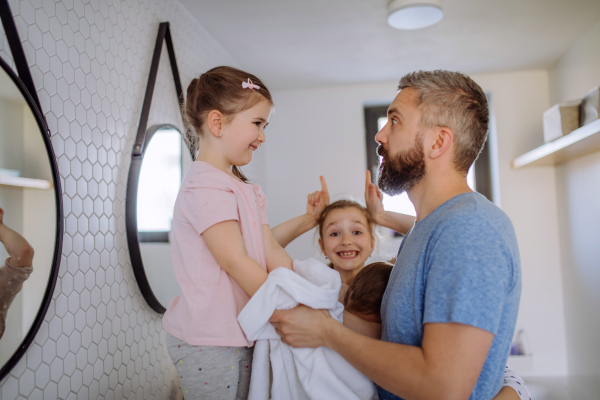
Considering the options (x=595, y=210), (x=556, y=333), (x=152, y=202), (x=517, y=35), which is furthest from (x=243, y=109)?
(x=556, y=333)

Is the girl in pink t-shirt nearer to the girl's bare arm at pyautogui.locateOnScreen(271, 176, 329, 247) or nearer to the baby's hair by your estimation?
the baby's hair

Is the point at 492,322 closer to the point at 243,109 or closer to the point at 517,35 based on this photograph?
the point at 243,109

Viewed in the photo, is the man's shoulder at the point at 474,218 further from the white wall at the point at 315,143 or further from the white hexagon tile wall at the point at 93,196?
the white wall at the point at 315,143

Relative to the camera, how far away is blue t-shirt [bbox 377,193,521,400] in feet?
2.55

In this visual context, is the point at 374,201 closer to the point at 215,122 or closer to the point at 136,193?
the point at 215,122

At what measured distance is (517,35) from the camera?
2.47 metres

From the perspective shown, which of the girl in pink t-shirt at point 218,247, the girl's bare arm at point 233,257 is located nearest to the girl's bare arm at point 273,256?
the girl in pink t-shirt at point 218,247

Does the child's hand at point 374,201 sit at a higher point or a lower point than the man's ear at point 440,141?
lower

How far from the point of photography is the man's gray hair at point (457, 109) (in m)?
1.04

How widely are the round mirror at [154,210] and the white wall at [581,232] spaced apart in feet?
7.44

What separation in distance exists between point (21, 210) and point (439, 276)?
901 mm

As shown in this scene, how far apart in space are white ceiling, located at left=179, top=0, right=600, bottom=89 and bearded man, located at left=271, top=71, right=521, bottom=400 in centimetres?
115

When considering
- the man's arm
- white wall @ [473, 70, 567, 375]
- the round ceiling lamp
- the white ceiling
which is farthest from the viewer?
white wall @ [473, 70, 567, 375]

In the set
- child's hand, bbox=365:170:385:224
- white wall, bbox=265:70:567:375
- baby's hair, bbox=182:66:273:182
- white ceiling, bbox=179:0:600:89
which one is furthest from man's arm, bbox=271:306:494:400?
white wall, bbox=265:70:567:375
